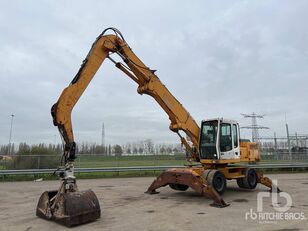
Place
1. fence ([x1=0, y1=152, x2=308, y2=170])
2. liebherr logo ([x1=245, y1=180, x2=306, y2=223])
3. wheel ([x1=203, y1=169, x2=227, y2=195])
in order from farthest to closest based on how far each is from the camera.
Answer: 1. fence ([x1=0, y1=152, x2=308, y2=170])
2. wheel ([x1=203, y1=169, x2=227, y2=195])
3. liebherr logo ([x1=245, y1=180, x2=306, y2=223])

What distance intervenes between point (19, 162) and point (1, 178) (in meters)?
3.19

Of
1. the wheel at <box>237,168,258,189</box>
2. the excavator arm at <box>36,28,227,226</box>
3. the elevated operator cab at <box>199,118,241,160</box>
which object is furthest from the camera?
the wheel at <box>237,168,258,189</box>

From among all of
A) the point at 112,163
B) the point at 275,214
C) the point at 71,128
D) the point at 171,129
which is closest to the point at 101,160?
the point at 112,163

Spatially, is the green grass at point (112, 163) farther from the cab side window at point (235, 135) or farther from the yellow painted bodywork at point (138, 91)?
the cab side window at point (235, 135)

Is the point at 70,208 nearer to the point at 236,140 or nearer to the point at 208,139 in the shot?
the point at 208,139

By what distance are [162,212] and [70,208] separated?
9.59 ft

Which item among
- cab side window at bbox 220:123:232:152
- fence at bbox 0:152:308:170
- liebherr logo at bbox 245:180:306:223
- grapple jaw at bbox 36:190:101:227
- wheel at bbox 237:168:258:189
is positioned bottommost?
liebherr logo at bbox 245:180:306:223

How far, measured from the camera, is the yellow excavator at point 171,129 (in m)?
8.60

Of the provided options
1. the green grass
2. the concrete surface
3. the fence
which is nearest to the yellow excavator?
the concrete surface

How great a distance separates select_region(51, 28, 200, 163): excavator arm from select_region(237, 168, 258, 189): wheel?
2.37 meters

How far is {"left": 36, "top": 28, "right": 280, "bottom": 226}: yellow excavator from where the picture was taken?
860 centimetres

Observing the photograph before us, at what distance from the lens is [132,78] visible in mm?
12625

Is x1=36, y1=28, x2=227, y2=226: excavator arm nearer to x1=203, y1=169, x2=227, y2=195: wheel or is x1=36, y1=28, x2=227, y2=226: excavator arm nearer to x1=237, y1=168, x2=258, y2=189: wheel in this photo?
x1=203, y1=169, x2=227, y2=195: wheel

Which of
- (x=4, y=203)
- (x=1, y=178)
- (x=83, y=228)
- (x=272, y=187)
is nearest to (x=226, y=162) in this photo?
(x=272, y=187)
